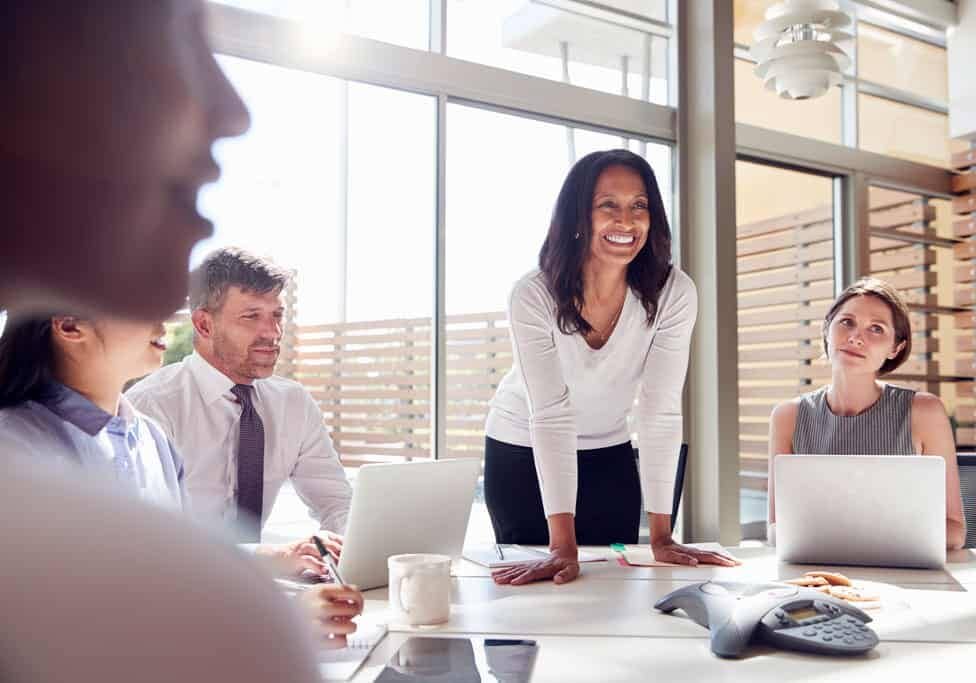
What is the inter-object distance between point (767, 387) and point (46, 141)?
4.87 m

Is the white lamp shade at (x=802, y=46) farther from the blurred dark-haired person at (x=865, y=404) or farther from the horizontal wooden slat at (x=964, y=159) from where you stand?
the horizontal wooden slat at (x=964, y=159)

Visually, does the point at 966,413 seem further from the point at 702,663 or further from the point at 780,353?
the point at 702,663

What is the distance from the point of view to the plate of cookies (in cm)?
140

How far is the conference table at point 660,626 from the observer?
1.07 meters

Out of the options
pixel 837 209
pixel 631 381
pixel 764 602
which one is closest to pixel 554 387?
pixel 631 381

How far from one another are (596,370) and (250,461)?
844 mm

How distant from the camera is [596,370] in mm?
2141

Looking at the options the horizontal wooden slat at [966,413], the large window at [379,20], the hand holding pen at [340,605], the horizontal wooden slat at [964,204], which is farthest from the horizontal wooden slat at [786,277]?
the hand holding pen at [340,605]

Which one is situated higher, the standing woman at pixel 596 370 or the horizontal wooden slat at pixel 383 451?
the standing woman at pixel 596 370

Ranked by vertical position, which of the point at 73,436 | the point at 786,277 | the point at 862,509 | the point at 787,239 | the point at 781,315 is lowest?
the point at 862,509

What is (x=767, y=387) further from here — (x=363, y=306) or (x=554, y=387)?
(x=554, y=387)

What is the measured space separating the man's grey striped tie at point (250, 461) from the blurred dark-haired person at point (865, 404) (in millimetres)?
1286

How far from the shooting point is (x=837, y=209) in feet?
17.3

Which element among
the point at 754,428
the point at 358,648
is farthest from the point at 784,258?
the point at 358,648
